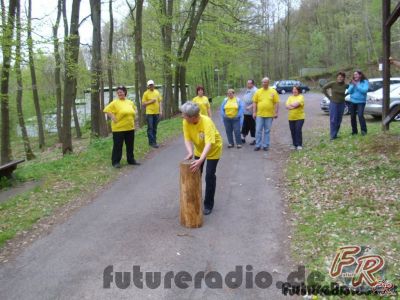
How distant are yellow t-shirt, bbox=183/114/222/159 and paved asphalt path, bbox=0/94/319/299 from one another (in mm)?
1066

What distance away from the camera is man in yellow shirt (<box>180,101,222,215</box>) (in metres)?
6.35

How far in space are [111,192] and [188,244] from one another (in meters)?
3.46

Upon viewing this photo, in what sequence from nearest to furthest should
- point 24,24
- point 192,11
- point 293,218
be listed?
point 293,218, point 24,24, point 192,11

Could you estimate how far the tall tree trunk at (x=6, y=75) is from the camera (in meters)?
10.1

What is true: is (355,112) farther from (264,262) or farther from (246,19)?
(246,19)

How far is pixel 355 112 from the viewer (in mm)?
11883

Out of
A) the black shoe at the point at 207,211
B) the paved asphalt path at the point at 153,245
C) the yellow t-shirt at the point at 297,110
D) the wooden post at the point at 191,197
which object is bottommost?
the paved asphalt path at the point at 153,245

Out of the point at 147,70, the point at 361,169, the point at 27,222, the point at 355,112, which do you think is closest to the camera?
the point at 27,222

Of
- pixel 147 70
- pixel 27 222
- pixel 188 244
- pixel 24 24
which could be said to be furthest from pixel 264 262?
pixel 147 70

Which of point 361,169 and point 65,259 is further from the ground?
point 361,169

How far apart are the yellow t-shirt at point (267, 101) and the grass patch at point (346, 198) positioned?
135 cm

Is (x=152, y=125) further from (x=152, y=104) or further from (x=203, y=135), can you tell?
(x=203, y=135)

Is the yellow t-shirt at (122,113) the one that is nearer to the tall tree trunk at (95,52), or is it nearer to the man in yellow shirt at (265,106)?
the man in yellow shirt at (265,106)

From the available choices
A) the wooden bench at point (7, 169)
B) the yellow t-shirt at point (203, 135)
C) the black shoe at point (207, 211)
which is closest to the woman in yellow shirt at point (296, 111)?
the yellow t-shirt at point (203, 135)
